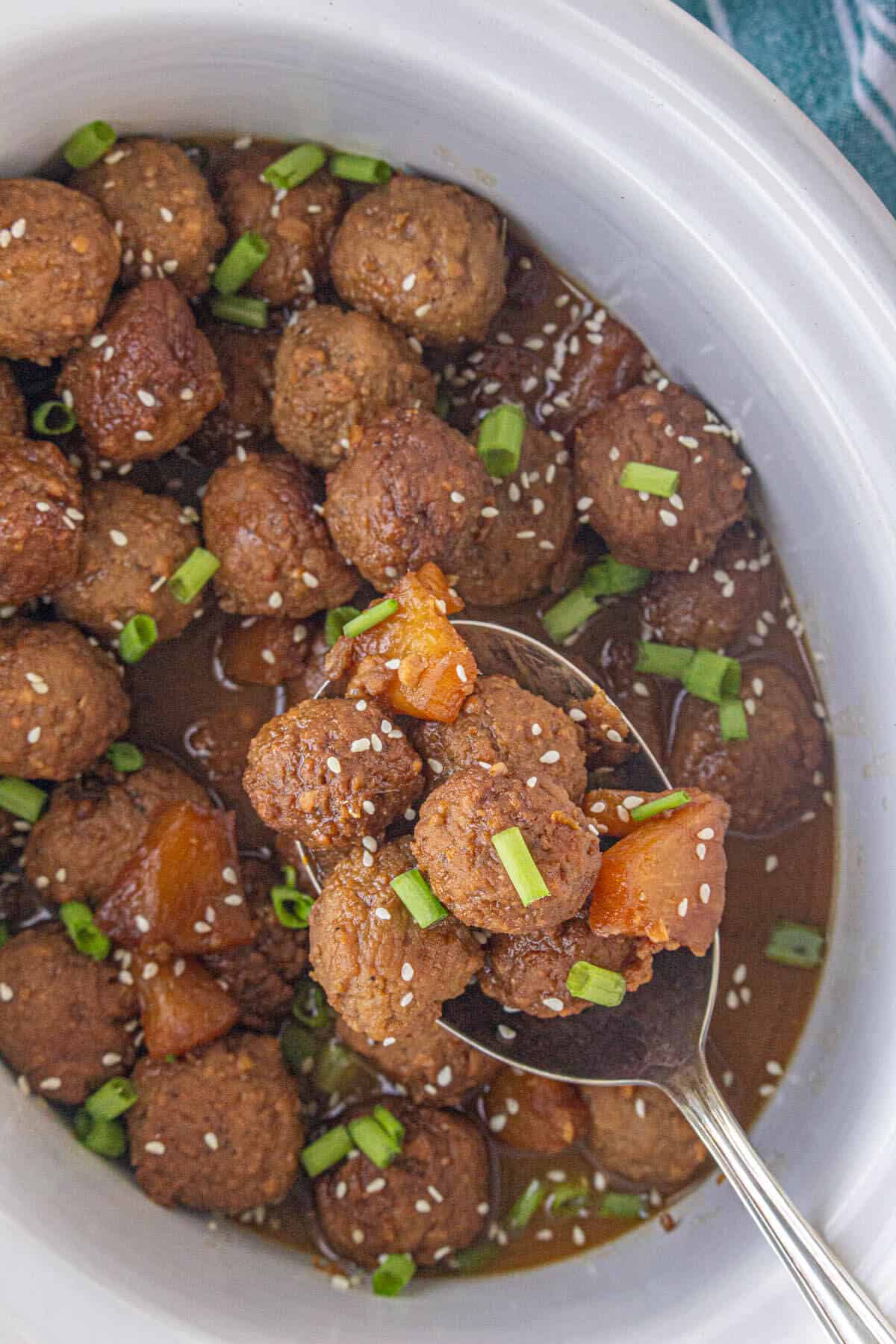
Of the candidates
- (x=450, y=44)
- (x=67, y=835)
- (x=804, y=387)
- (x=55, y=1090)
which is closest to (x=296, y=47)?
(x=450, y=44)

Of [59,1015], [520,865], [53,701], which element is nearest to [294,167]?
[53,701]

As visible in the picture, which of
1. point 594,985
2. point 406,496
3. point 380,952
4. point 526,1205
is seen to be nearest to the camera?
point 380,952

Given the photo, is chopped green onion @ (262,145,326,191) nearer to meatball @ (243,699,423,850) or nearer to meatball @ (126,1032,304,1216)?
meatball @ (243,699,423,850)

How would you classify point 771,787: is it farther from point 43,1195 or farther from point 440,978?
point 43,1195

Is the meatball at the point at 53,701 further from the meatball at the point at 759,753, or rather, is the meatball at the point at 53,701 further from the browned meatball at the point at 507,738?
the meatball at the point at 759,753

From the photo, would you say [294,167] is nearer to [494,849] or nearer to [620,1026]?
[494,849]

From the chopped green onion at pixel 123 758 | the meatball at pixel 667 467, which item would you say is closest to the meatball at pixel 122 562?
the chopped green onion at pixel 123 758
